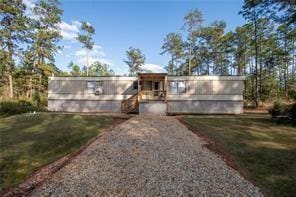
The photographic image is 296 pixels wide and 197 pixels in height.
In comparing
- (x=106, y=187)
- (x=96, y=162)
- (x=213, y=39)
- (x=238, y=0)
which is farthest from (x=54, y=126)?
(x=213, y=39)

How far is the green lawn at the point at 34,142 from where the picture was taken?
668cm

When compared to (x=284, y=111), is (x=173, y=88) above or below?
above

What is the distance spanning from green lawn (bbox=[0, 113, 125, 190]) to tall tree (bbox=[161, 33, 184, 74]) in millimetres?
33100

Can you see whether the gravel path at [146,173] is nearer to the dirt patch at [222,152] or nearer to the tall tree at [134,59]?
the dirt patch at [222,152]

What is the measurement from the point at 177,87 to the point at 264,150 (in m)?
13.3

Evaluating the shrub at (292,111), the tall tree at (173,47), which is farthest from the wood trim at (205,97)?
the tall tree at (173,47)

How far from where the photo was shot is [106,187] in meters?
5.16

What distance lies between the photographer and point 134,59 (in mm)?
52781

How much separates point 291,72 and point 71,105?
33373 mm

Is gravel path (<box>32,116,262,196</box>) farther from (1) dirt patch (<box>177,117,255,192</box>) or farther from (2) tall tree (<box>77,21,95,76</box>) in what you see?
(2) tall tree (<box>77,21,95,76</box>)

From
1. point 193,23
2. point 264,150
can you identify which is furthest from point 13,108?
point 193,23

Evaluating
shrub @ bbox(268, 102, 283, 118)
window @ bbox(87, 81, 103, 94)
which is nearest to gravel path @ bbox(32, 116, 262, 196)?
shrub @ bbox(268, 102, 283, 118)

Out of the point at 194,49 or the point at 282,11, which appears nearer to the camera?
the point at 282,11

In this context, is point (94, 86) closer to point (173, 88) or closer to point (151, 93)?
point (151, 93)
